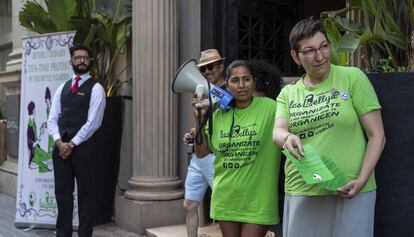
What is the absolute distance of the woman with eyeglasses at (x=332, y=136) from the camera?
2.43 meters

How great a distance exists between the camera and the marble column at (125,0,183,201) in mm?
6109

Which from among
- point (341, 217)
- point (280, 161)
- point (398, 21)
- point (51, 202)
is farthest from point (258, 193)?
point (51, 202)

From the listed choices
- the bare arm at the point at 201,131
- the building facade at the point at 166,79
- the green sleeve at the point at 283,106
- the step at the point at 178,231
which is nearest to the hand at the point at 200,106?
the bare arm at the point at 201,131

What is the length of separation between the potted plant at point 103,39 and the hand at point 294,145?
4.04m

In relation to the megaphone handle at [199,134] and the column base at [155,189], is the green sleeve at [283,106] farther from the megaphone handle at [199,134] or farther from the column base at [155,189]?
the column base at [155,189]

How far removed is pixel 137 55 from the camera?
6211mm

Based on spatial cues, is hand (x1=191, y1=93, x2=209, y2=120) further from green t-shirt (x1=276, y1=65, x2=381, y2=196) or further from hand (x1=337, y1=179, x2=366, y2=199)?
hand (x1=337, y1=179, x2=366, y2=199)

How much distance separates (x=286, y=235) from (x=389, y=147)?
72 cm

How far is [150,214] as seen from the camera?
605cm

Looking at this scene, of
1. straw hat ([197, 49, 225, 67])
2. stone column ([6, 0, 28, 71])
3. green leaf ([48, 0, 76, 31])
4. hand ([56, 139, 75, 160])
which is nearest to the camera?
straw hat ([197, 49, 225, 67])

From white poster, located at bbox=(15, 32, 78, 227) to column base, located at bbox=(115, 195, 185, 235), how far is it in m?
0.98

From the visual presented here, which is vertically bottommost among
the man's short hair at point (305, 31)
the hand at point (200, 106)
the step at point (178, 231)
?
the step at point (178, 231)

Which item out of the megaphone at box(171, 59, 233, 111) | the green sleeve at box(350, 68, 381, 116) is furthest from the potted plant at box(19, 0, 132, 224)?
the green sleeve at box(350, 68, 381, 116)

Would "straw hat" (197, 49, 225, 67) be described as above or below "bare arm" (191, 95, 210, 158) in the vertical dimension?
above
